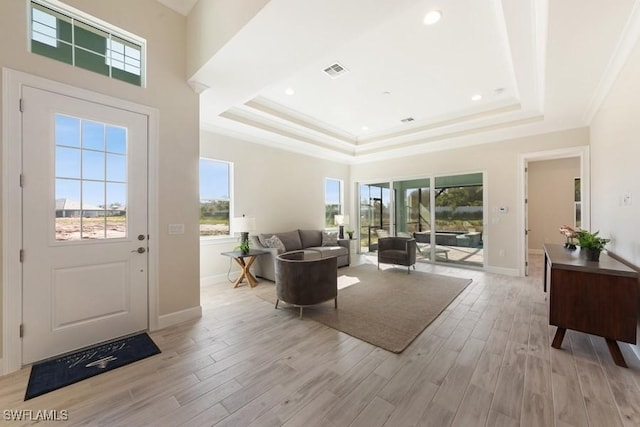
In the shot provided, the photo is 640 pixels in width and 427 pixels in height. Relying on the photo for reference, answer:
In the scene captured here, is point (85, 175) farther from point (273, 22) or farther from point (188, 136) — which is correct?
point (273, 22)

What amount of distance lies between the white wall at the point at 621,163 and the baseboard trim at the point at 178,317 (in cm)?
442

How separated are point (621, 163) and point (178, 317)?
524cm

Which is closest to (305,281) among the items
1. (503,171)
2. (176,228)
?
(176,228)

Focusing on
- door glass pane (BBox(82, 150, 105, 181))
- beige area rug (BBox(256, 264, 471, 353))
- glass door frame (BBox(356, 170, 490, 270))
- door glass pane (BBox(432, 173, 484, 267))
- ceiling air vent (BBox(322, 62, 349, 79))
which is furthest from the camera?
door glass pane (BBox(432, 173, 484, 267))

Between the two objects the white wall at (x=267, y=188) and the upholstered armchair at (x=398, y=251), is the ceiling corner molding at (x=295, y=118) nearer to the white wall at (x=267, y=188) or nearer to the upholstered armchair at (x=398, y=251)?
the white wall at (x=267, y=188)

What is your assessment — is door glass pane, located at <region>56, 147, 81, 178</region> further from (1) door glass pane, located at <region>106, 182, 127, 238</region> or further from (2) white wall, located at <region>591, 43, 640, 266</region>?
(2) white wall, located at <region>591, 43, 640, 266</region>

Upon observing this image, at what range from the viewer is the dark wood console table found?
2076 mm

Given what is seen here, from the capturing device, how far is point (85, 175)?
2.44 m

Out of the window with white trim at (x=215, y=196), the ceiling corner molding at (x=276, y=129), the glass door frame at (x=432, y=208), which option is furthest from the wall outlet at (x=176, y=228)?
the glass door frame at (x=432, y=208)

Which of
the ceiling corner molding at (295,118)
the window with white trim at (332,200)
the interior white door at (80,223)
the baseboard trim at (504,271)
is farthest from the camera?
the window with white trim at (332,200)

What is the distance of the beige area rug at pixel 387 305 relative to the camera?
2.73 m

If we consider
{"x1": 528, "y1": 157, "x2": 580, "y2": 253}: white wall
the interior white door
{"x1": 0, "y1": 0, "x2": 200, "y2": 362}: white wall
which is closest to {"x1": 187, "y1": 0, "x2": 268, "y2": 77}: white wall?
{"x1": 0, "y1": 0, "x2": 200, "y2": 362}: white wall

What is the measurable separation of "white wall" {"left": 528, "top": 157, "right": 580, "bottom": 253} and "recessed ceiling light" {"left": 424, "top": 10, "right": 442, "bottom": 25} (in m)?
6.77

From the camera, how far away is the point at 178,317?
3.00 m
